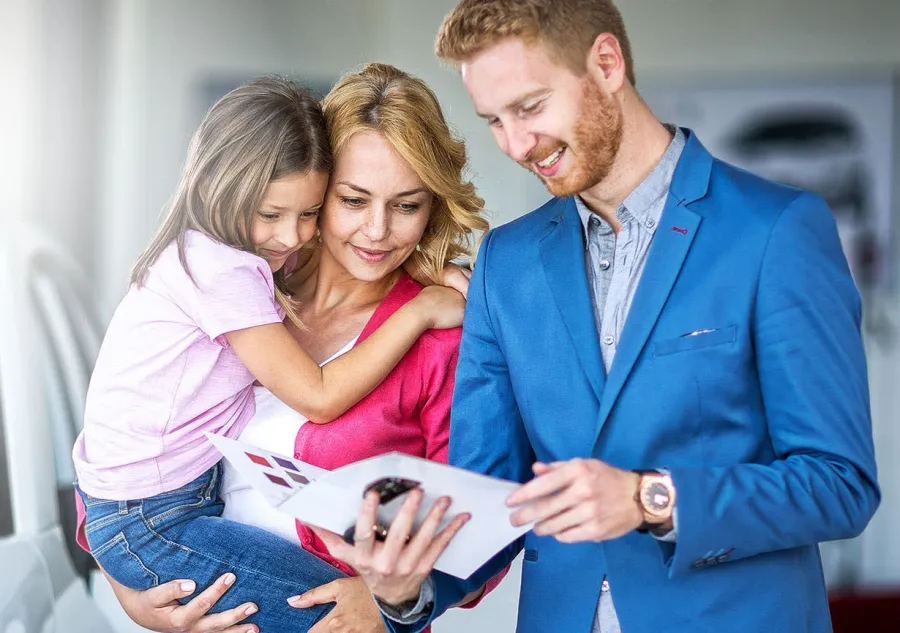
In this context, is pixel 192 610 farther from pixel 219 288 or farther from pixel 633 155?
pixel 633 155

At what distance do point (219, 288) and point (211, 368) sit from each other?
165 mm

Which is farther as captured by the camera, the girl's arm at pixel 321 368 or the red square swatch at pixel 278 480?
the girl's arm at pixel 321 368

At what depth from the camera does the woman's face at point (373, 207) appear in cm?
199

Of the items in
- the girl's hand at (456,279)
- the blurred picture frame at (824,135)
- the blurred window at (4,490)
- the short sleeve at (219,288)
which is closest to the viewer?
the short sleeve at (219,288)

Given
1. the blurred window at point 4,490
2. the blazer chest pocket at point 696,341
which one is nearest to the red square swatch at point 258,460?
the blazer chest pocket at point 696,341

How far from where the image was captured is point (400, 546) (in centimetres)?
145

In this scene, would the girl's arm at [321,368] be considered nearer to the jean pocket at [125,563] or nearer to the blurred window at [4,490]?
the jean pocket at [125,563]

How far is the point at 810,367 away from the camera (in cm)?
140

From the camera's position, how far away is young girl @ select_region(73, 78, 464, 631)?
76.0 inches

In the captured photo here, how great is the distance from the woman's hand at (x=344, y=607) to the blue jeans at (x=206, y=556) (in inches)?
0.8

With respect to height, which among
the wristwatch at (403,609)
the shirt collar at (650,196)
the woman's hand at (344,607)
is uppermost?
the shirt collar at (650,196)

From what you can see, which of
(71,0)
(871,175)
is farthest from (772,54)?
(71,0)

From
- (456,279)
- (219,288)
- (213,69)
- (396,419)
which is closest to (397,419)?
(396,419)

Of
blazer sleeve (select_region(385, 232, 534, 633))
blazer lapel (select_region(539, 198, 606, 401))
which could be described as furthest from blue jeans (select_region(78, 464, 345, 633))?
blazer lapel (select_region(539, 198, 606, 401))
